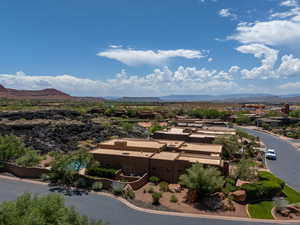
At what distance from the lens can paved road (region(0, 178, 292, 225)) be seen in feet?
67.1

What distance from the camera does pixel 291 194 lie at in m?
26.5

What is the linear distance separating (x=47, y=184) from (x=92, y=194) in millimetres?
6439

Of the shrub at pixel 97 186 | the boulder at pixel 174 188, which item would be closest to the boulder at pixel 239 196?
the boulder at pixel 174 188

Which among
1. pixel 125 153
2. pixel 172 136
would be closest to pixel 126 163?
pixel 125 153

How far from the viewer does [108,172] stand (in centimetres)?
2914

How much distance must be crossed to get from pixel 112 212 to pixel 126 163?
928 cm

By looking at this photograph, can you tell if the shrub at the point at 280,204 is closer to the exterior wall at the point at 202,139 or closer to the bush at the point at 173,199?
the bush at the point at 173,199

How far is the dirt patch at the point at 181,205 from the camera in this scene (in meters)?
22.3

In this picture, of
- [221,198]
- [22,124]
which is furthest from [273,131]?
[22,124]

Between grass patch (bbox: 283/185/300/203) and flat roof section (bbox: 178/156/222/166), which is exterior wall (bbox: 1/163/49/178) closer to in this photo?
flat roof section (bbox: 178/156/222/166)

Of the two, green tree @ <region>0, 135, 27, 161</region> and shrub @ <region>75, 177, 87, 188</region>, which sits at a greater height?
green tree @ <region>0, 135, 27, 161</region>

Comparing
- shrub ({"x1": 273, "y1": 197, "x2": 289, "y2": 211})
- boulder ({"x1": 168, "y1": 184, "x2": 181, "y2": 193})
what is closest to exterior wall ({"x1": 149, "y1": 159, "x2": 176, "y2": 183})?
boulder ({"x1": 168, "y1": 184, "x2": 181, "y2": 193})

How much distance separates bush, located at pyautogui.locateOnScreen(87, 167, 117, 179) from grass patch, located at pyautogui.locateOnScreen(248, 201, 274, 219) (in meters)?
15.8

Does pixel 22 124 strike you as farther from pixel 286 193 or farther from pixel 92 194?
pixel 286 193
